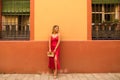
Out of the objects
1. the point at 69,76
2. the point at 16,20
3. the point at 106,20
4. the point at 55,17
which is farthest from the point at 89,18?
the point at 16,20

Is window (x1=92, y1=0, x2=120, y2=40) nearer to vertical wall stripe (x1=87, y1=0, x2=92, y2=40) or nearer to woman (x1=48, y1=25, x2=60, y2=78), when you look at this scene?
vertical wall stripe (x1=87, y1=0, x2=92, y2=40)

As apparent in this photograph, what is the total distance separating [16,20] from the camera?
10016mm

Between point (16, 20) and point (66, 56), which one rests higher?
point (16, 20)

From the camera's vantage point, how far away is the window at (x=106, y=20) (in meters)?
9.95

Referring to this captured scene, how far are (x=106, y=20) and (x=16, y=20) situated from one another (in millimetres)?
3109

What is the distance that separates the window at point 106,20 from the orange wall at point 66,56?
41 cm

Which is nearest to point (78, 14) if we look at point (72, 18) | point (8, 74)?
point (72, 18)

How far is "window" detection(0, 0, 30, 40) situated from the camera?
9930mm

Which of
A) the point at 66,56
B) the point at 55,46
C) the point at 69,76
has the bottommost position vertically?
the point at 69,76

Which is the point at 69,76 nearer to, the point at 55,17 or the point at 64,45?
the point at 64,45

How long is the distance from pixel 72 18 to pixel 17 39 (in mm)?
2004

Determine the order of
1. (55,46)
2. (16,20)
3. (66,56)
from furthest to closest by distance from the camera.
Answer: (16,20) → (66,56) → (55,46)

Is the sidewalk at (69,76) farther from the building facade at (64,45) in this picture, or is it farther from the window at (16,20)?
the window at (16,20)

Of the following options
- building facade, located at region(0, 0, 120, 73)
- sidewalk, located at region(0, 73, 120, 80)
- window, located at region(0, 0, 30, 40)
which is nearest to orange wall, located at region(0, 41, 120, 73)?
building facade, located at region(0, 0, 120, 73)
